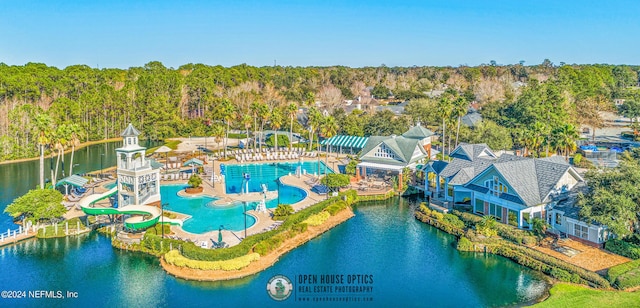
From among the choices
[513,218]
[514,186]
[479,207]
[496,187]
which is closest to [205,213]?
[479,207]

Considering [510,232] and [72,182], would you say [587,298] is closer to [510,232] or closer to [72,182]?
[510,232]

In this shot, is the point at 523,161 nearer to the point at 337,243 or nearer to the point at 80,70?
the point at 337,243

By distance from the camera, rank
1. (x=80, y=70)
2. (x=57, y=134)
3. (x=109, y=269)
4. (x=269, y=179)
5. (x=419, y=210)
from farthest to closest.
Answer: (x=80, y=70), (x=269, y=179), (x=57, y=134), (x=419, y=210), (x=109, y=269)

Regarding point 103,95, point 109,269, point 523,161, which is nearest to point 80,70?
point 103,95

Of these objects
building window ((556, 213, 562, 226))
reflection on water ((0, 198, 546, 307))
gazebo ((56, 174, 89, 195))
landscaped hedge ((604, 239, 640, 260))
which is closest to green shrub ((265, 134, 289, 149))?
gazebo ((56, 174, 89, 195))

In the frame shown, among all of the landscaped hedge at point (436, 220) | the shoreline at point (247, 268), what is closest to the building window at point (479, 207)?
the landscaped hedge at point (436, 220)

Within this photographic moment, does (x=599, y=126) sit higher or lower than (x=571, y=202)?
higher

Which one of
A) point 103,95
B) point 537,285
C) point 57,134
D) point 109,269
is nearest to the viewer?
point 537,285
